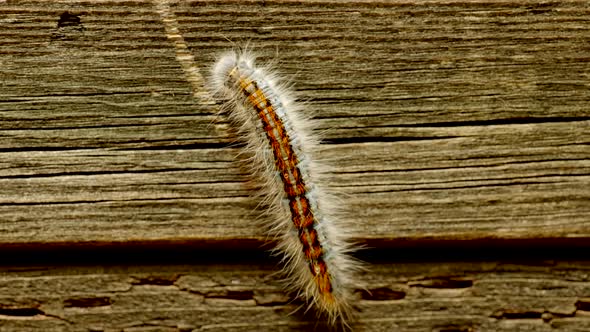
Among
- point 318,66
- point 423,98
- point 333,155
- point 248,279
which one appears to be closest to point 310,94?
point 318,66

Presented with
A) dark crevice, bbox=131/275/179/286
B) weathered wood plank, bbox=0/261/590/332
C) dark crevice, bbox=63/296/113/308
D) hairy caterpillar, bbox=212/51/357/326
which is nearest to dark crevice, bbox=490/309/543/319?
weathered wood plank, bbox=0/261/590/332

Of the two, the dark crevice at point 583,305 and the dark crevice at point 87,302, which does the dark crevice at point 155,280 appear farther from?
the dark crevice at point 583,305

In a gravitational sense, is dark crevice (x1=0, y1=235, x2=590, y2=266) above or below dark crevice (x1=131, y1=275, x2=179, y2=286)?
above

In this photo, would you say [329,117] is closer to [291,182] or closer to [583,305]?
[291,182]

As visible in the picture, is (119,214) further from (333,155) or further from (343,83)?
(343,83)

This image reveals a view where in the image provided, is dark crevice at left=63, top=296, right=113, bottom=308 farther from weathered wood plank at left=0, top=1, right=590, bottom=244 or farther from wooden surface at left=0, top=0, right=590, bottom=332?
weathered wood plank at left=0, top=1, right=590, bottom=244

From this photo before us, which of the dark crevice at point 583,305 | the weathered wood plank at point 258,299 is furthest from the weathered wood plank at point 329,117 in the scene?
the dark crevice at point 583,305
